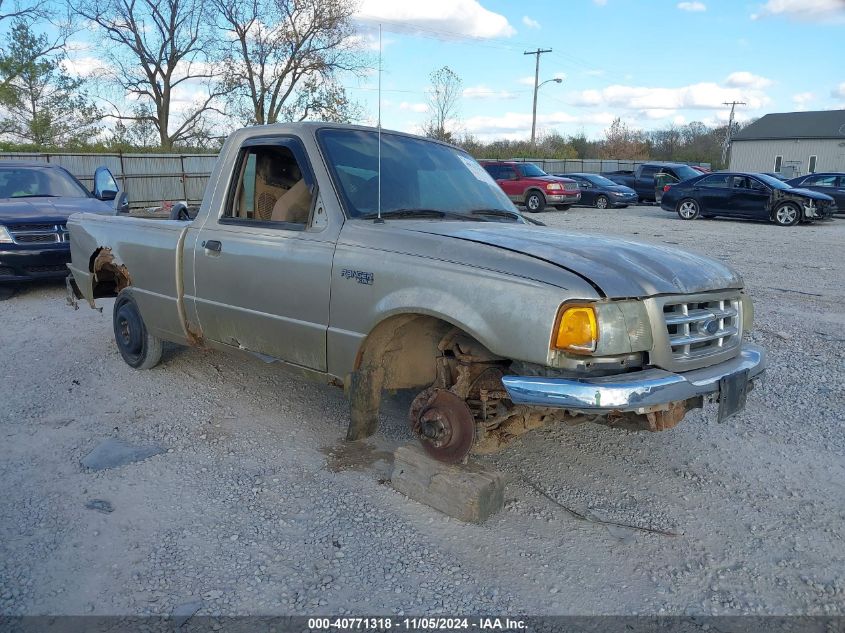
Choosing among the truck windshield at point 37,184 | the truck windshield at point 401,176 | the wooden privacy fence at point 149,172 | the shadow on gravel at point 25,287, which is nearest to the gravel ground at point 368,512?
the truck windshield at point 401,176

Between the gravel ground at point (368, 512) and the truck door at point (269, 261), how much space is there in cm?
71

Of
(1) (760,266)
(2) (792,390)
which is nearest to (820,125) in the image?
(1) (760,266)

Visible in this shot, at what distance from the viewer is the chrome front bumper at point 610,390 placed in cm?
Answer: 277

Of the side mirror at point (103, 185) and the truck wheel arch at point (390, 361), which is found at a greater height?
the side mirror at point (103, 185)

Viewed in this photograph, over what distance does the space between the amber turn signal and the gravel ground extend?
999 mm

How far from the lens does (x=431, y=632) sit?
8.39 feet

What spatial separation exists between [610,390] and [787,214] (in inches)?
710

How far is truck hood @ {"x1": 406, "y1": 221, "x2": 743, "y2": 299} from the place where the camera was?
2938 mm

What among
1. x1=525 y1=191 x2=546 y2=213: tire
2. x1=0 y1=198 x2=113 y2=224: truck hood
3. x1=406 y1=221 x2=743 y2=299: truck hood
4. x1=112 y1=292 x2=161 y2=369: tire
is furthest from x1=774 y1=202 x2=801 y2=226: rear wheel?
x1=112 y1=292 x2=161 y2=369: tire

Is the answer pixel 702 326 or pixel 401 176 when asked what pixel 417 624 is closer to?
pixel 702 326

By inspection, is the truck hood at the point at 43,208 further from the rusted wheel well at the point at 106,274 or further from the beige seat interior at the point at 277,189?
the beige seat interior at the point at 277,189

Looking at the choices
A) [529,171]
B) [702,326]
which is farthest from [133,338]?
→ [529,171]

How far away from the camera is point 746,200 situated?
18719 millimetres

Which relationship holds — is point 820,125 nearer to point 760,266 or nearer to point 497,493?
point 760,266
